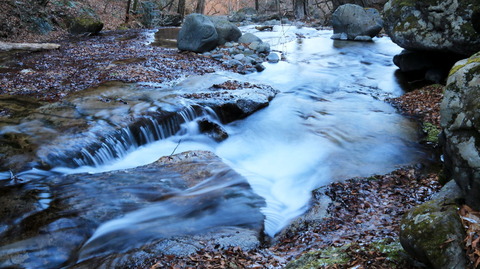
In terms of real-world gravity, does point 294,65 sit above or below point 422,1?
below

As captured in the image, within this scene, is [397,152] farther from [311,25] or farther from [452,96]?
[311,25]

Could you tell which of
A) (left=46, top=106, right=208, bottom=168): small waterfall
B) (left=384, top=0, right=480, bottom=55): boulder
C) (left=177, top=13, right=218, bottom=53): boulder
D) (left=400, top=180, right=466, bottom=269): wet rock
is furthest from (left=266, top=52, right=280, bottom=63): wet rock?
(left=400, top=180, right=466, bottom=269): wet rock

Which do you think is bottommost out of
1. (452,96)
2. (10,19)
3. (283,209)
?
(283,209)

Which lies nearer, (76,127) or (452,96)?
(452,96)

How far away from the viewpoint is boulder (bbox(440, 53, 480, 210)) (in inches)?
125

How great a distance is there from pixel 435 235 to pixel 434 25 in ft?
29.0

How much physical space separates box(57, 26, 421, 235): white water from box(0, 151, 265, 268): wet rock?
540 mm

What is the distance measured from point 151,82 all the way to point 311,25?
752 inches

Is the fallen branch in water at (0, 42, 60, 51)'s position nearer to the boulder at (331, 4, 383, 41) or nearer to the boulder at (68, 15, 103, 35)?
the boulder at (68, 15, 103, 35)

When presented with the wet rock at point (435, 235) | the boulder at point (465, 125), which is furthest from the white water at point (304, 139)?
the boulder at point (465, 125)

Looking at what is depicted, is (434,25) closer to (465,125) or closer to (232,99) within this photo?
(232,99)

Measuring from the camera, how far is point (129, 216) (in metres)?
4.92

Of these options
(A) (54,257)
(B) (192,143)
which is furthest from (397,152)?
(A) (54,257)

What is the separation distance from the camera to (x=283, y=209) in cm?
550
